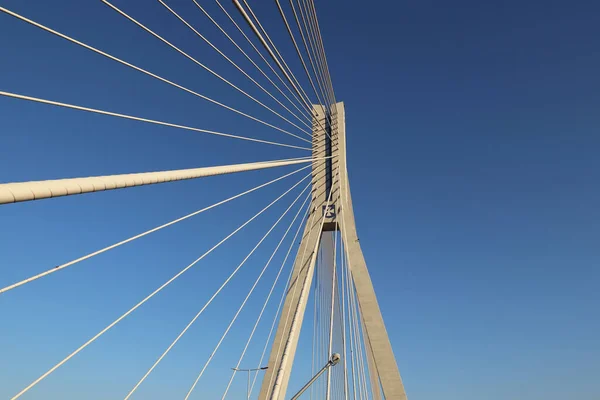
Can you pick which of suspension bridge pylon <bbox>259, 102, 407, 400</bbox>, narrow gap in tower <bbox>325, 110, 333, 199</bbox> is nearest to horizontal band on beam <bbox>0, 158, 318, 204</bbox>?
suspension bridge pylon <bbox>259, 102, 407, 400</bbox>

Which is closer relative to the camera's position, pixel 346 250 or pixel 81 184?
pixel 81 184

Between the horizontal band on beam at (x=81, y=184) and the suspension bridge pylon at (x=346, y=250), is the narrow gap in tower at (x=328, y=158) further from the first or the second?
the horizontal band on beam at (x=81, y=184)

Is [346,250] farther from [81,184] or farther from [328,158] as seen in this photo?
[81,184]

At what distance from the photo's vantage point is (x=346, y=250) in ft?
40.7

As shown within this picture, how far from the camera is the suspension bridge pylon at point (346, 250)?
10.6 metres

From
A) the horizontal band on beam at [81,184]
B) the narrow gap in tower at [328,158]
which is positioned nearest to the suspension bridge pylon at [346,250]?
the narrow gap in tower at [328,158]

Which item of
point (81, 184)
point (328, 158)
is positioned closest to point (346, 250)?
point (328, 158)

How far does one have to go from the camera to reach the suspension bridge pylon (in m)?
10.6

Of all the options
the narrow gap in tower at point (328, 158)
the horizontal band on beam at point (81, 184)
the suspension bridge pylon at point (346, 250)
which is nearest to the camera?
the horizontal band on beam at point (81, 184)

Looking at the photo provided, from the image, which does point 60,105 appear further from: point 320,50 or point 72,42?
point 320,50

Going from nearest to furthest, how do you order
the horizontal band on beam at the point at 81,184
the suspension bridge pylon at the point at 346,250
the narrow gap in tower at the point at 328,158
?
the horizontal band on beam at the point at 81,184, the suspension bridge pylon at the point at 346,250, the narrow gap in tower at the point at 328,158

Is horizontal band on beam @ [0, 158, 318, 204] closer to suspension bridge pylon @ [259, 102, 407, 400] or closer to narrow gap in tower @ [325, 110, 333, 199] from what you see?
suspension bridge pylon @ [259, 102, 407, 400]

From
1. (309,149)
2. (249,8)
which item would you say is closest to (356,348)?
(309,149)

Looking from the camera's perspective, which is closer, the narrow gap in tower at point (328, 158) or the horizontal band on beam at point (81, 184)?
the horizontal band on beam at point (81, 184)
